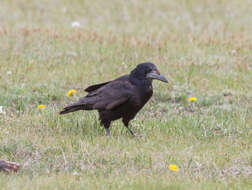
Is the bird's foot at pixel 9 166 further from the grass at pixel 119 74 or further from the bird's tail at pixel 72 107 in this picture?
the bird's tail at pixel 72 107

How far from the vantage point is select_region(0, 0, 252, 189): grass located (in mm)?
5625

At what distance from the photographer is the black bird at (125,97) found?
6.76m

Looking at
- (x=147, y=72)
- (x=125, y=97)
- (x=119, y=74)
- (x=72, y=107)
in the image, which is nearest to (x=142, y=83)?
(x=147, y=72)

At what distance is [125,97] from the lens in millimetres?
6746

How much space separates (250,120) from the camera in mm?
7559

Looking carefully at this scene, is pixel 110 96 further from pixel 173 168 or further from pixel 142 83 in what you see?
pixel 173 168

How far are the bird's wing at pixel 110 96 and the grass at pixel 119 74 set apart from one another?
36 centimetres

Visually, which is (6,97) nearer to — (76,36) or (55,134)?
(55,134)

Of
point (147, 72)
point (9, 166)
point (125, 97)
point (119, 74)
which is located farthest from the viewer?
point (119, 74)

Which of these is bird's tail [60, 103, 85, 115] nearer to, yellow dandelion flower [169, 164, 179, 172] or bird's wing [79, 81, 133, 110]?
bird's wing [79, 81, 133, 110]

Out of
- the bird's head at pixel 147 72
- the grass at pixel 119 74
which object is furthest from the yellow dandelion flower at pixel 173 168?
the bird's head at pixel 147 72

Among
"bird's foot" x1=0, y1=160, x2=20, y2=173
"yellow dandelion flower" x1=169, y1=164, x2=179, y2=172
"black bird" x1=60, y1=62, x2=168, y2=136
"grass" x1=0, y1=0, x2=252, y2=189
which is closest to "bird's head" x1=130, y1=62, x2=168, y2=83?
"black bird" x1=60, y1=62, x2=168, y2=136

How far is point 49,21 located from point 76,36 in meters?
2.26

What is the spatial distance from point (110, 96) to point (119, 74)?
9.14ft
